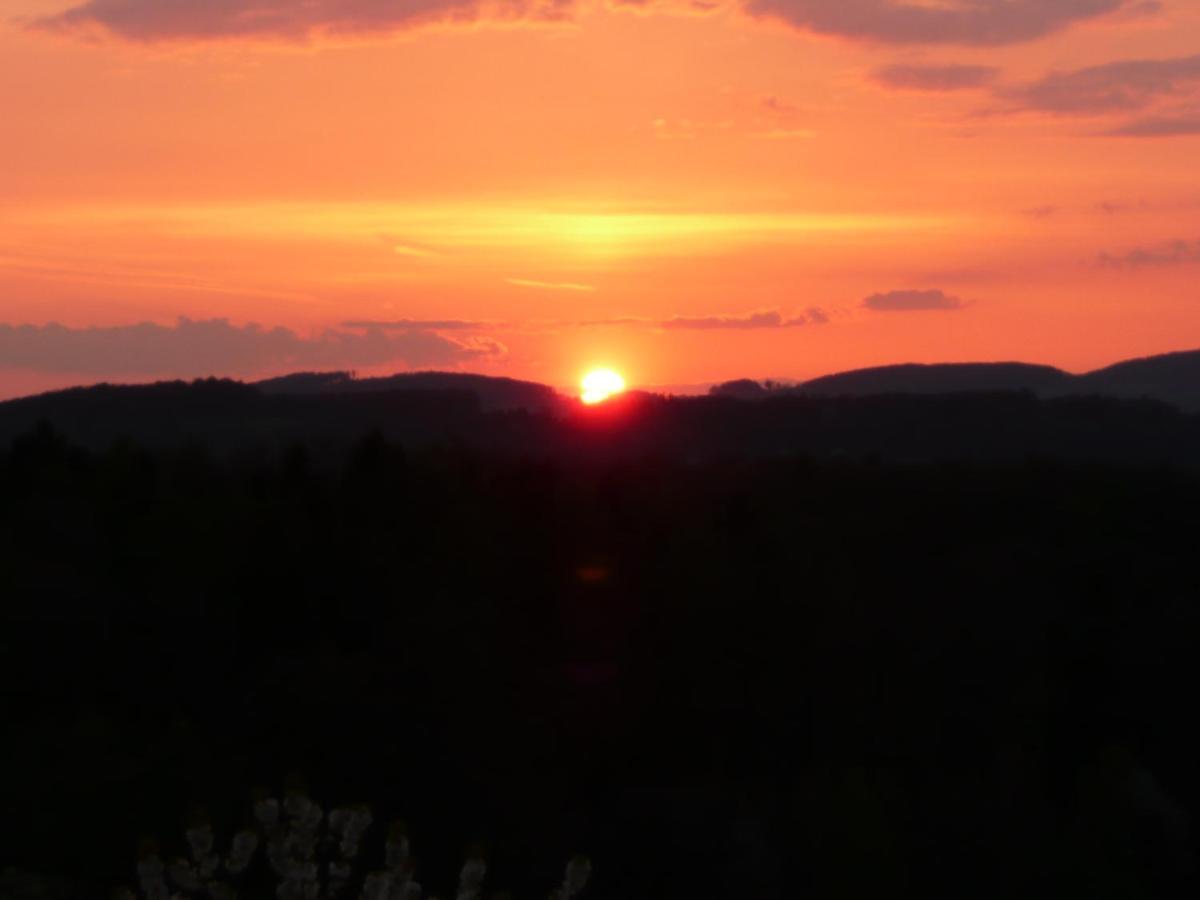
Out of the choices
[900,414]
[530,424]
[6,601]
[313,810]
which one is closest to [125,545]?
[6,601]

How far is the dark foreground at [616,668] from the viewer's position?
94.9ft

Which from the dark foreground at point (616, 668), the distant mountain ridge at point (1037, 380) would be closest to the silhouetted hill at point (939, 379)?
the distant mountain ridge at point (1037, 380)

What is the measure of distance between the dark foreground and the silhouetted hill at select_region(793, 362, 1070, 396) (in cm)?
7159

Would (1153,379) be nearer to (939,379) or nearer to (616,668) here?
(939,379)

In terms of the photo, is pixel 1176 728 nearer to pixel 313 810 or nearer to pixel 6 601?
pixel 6 601

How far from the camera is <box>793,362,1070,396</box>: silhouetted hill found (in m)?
133

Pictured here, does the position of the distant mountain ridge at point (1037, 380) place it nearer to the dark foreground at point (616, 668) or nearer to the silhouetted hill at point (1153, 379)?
the silhouetted hill at point (1153, 379)

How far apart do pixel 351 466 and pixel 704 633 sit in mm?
13193

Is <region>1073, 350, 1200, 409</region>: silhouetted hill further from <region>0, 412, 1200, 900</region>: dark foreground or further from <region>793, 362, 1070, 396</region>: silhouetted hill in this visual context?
<region>0, 412, 1200, 900</region>: dark foreground

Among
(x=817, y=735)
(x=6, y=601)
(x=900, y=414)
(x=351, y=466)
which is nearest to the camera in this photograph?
(x=6, y=601)

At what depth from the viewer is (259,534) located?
141 feet

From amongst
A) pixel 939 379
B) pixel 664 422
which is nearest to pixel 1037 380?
pixel 939 379

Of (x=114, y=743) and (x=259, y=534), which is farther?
(x=259, y=534)

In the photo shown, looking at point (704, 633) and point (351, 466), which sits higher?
point (351, 466)
